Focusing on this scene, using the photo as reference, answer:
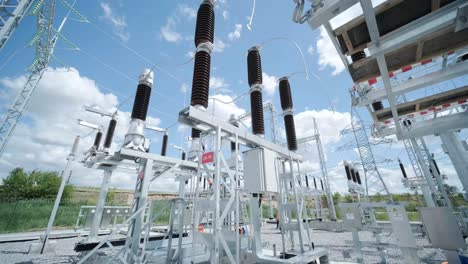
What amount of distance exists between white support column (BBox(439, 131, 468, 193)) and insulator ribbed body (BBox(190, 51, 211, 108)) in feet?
38.6

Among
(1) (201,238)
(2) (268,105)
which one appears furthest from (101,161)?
(2) (268,105)

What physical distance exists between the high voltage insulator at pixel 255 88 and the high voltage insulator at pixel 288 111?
5.10 feet

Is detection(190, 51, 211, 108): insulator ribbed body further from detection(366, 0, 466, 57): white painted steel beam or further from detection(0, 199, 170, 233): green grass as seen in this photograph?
detection(0, 199, 170, 233): green grass

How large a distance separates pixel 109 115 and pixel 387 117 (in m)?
13.3

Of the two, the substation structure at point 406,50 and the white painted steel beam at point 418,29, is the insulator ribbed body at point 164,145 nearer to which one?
the substation structure at point 406,50

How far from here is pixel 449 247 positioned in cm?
453

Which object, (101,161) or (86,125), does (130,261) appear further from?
(86,125)

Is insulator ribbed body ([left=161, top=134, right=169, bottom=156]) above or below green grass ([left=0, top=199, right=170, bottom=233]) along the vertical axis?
above

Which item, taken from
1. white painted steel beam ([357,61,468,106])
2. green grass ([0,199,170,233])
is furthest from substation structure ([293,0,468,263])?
green grass ([0,199,170,233])

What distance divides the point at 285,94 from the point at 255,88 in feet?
6.08

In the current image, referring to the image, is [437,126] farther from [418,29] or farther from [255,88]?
[255,88]

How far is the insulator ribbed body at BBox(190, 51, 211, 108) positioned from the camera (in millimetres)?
4410

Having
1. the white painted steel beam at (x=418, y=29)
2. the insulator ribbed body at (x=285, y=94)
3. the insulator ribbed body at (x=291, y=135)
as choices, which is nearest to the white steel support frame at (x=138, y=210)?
the insulator ribbed body at (x=291, y=135)

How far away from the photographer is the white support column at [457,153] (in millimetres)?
8477
